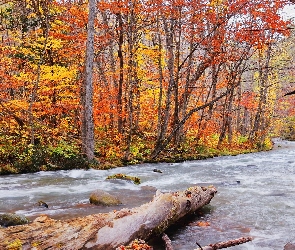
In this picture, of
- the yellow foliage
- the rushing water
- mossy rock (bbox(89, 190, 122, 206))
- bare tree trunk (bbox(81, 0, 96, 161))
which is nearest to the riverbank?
the rushing water

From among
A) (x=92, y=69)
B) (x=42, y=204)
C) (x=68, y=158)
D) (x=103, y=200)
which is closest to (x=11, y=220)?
(x=42, y=204)

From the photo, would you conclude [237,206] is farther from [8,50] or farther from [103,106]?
[8,50]

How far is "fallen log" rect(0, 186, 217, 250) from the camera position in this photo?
3.95 metres

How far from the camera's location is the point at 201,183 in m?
11.9

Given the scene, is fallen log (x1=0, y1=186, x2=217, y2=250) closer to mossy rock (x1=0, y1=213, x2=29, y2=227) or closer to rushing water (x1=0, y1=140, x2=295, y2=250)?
rushing water (x1=0, y1=140, x2=295, y2=250)

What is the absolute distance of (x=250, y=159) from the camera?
18.8 metres

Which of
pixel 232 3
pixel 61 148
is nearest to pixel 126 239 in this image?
pixel 61 148

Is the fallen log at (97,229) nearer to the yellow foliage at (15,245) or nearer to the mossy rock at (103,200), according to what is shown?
the yellow foliage at (15,245)

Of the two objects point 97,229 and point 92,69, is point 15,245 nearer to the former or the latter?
point 97,229

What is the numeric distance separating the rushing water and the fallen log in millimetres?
524

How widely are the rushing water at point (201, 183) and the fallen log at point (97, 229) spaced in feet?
1.72

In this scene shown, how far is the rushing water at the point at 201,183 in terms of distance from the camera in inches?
257

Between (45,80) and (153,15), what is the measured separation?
22.0ft

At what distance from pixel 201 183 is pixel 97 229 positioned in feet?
25.7
